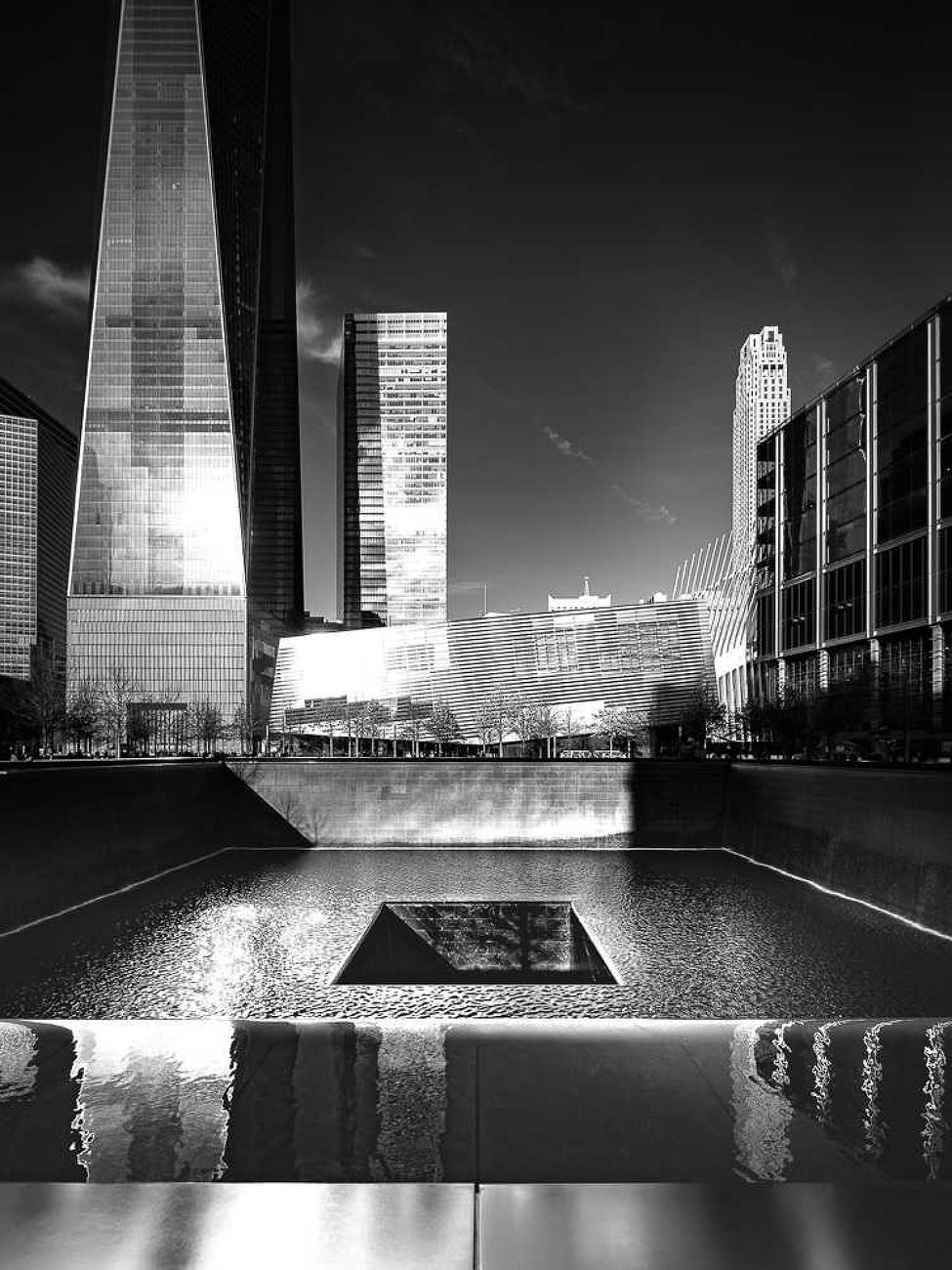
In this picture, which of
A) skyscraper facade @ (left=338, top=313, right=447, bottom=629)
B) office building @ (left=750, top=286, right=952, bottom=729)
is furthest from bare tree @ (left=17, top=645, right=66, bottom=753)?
Result: skyscraper facade @ (left=338, top=313, right=447, bottom=629)

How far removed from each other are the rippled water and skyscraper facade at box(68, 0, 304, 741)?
86.6 metres

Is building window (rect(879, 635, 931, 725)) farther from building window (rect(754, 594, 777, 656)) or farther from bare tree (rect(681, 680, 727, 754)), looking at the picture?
bare tree (rect(681, 680, 727, 754))

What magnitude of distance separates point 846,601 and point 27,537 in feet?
513

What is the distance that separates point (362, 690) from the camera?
293 feet

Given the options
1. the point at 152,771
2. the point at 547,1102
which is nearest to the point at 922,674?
the point at 152,771

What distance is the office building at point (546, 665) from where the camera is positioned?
82438mm

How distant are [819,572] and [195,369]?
8231 cm

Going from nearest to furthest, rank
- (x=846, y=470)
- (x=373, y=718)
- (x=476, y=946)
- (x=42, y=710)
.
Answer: (x=476, y=946) → (x=846, y=470) → (x=42, y=710) → (x=373, y=718)

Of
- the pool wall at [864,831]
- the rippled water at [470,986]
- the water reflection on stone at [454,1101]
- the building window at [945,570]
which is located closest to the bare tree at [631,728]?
the building window at [945,570]

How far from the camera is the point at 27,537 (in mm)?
171375

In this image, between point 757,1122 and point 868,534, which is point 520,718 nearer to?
point 868,534

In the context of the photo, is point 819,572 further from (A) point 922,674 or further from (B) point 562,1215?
(B) point 562,1215

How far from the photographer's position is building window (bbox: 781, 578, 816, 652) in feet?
214

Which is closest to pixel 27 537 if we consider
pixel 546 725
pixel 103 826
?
pixel 546 725
